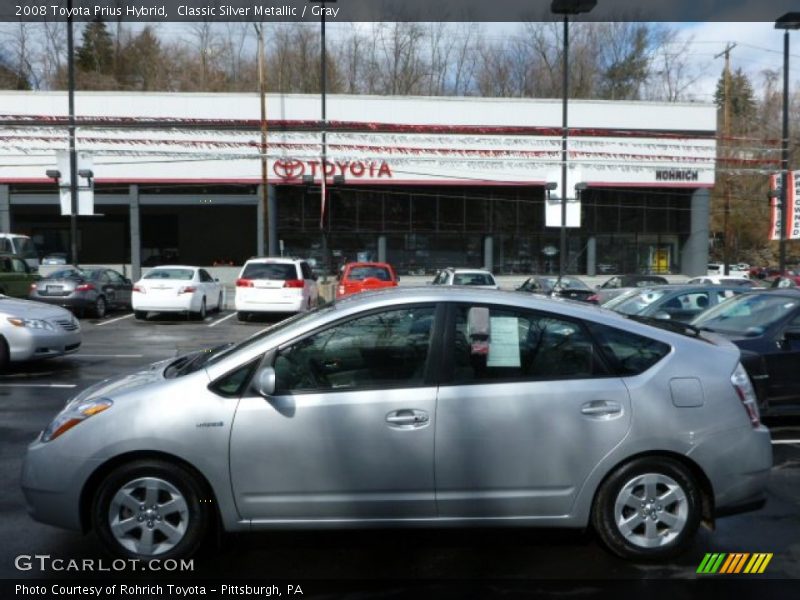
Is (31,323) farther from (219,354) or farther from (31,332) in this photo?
(219,354)

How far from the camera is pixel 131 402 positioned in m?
4.15

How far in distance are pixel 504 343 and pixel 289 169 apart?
2935 centimetres

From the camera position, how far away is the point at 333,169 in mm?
32750

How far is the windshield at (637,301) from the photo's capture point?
1154cm

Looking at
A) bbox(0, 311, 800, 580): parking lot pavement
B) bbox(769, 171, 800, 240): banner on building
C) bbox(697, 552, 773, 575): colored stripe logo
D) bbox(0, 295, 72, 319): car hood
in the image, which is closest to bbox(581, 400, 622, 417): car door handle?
bbox(0, 311, 800, 580): parking lot pavement

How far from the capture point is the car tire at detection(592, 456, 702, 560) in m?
4.21

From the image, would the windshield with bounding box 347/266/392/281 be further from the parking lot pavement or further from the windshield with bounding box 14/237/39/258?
the parking lot pavement

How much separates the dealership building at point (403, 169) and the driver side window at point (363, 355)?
2594 centimetres

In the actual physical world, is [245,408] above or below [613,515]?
above

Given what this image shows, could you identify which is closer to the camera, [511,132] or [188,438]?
[188,438]

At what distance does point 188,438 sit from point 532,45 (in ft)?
149

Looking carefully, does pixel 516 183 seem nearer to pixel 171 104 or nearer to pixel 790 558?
pixel 171 104

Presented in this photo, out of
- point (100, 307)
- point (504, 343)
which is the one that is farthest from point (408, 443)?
point (100, 307)

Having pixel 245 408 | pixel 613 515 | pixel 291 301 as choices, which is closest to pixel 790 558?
pixel 613 515
